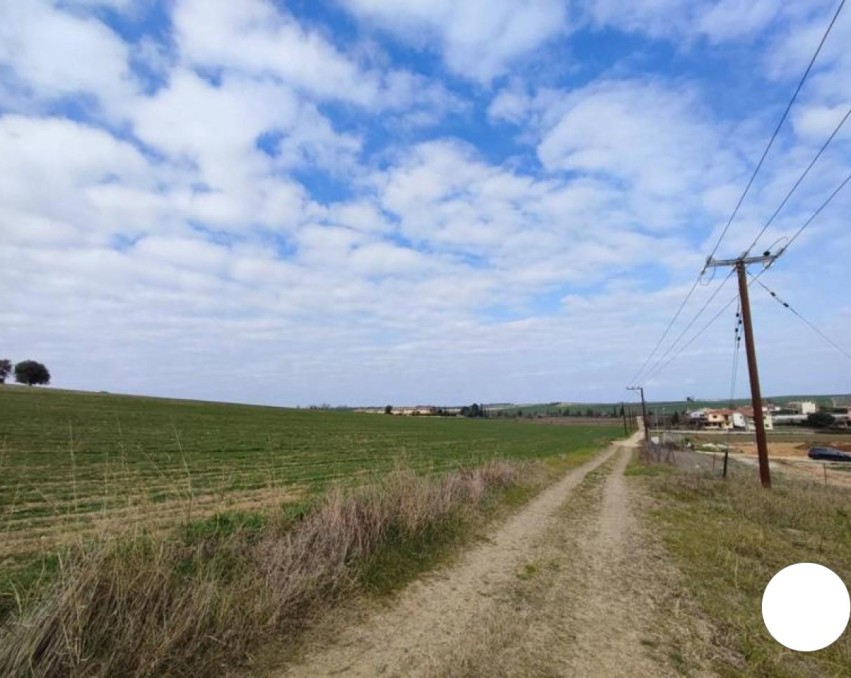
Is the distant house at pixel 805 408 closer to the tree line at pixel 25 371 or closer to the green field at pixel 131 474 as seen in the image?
the green field at pixel 131 474

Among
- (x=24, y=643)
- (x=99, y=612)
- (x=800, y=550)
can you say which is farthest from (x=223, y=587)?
(x=800, y=550)

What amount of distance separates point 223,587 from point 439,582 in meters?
3.07

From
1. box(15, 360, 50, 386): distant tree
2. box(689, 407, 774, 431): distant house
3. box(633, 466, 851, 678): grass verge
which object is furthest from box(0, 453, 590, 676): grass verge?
box(689, 407, 774, 431): distant house

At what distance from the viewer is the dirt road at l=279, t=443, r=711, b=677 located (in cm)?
500

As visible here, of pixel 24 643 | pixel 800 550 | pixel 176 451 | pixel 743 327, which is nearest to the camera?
pixel 24 643

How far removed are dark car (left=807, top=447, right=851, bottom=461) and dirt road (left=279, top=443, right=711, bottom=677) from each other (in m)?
68.7

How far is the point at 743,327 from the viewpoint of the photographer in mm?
20453

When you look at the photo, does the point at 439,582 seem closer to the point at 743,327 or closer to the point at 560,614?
the point at 560,614

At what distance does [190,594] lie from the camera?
4.90m

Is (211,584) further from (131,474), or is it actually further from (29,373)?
(29,373)

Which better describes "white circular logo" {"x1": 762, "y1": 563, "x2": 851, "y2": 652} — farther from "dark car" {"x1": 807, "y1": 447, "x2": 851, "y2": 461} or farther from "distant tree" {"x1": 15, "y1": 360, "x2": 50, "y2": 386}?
"distant tree" {"x1": 15, "y1": 360, "x2": 50, "y2": 386}

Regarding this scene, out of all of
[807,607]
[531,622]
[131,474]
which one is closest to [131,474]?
[131,474]

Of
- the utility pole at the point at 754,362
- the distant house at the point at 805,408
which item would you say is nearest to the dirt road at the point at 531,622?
the utility pole at the point at 754,362

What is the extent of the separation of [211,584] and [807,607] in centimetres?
464
